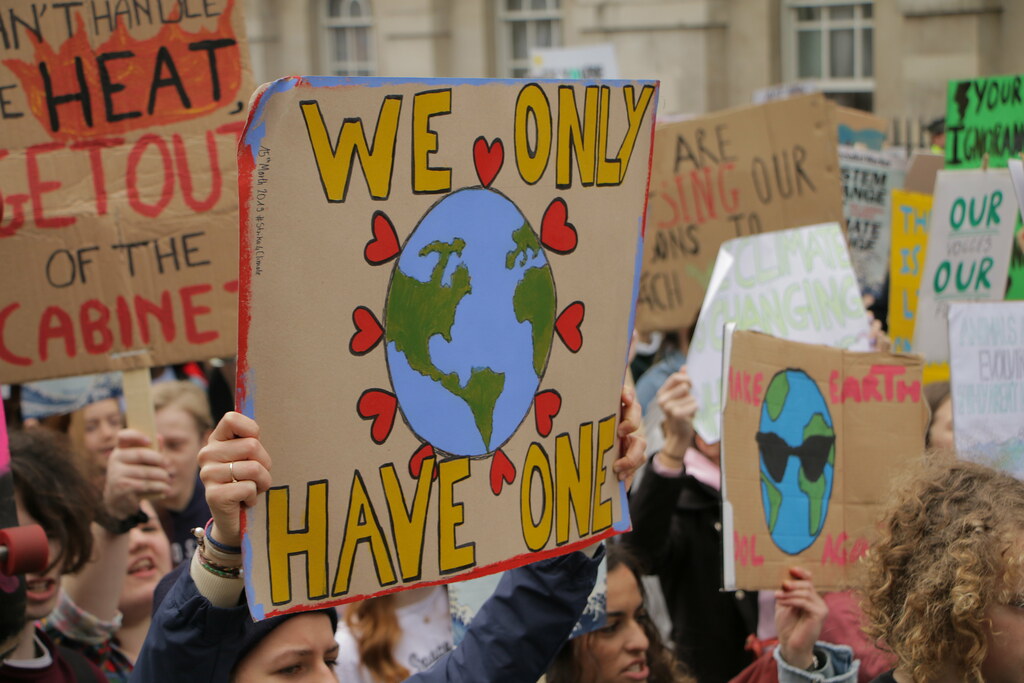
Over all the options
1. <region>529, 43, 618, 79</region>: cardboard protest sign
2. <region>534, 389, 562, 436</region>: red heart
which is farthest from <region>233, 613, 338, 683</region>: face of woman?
<region>529, 43, 618, 79</region>: cardboard protest sign

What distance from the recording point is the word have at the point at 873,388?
296 cm

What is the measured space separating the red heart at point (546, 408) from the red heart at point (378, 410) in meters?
0.29

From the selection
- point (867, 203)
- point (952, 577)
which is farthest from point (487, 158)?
point (867, 203)

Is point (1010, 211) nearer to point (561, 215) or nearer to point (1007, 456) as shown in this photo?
point (1007, 456)

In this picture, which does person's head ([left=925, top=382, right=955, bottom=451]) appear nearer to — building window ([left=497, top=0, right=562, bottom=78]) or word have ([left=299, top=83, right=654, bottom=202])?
word have ([left=299, top=83, right=654, bottom=202])

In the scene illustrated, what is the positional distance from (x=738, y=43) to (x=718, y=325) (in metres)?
10.8

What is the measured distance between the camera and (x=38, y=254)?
2979 millimetres

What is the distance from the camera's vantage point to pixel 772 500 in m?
2.82

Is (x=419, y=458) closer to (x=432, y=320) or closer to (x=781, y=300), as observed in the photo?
(x=432, y=320)

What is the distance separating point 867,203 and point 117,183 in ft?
13.4

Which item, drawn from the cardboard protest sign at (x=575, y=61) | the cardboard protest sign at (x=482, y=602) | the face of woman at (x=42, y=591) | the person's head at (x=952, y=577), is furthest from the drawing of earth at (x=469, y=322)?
the cardboard protest sign at (x=575, y=61)

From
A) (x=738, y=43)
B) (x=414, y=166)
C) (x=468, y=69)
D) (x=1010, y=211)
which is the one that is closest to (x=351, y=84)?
(x=414, y=166)

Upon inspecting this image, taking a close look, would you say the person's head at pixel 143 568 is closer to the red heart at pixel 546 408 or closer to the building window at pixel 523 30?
the red heart at pixel 546 408

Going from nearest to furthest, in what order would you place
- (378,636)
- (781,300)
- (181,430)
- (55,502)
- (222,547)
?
(222,547), (55,502), (378,636), (781,300), (181,430)
